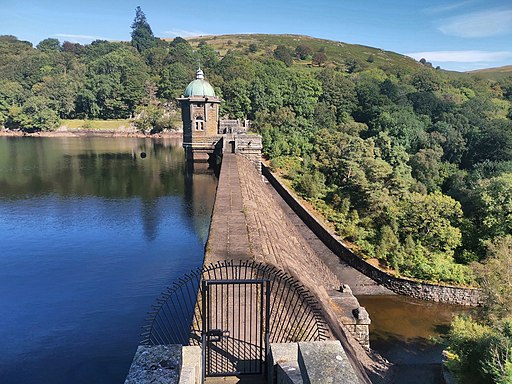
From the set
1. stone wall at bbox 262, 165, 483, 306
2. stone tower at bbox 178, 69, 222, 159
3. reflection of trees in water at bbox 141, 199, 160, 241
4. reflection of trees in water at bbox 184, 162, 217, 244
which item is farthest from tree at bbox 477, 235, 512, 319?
stone tower at bbox 178, 69, 222, 159

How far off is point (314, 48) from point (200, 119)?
404ft

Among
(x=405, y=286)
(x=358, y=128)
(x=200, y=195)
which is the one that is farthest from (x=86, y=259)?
(x=358, y=128)

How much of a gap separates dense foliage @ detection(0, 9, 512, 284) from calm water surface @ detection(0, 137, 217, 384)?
9.87 meters

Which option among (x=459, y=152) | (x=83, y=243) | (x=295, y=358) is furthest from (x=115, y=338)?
(x=459, y=152)

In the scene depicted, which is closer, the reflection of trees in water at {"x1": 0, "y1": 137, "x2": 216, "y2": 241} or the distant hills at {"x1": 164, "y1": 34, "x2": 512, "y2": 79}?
the reflection of trees in water at {"x1": 0, "y1": 137, "x2": 216, "y2": 241}

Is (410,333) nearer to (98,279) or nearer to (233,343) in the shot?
(233,343)

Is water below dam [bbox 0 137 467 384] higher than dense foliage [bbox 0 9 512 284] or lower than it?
lower

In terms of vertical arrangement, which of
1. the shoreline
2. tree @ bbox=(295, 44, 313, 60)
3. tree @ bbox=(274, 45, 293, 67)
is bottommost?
the shoreline

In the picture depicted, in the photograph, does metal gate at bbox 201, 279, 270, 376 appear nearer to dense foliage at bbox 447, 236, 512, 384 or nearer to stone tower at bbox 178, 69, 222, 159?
dense foliage at bbox 447, 236, 512, 384

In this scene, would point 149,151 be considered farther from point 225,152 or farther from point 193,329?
point 193,329

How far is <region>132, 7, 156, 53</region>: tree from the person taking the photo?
466 ft

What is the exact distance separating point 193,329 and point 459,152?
42619 mm

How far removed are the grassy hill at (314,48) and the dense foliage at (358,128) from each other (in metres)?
9.07

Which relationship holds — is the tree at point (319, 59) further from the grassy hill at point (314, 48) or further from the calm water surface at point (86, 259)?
the calm water surface at point (86, 259)
